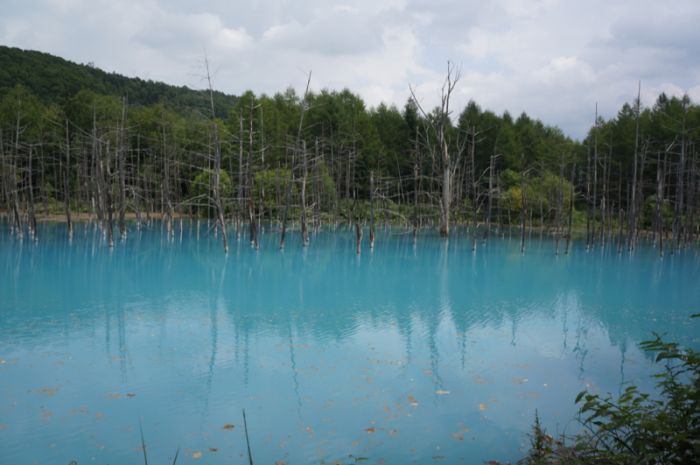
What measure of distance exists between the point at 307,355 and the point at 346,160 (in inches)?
1216

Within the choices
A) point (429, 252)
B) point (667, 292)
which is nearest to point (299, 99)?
point (429, 252)

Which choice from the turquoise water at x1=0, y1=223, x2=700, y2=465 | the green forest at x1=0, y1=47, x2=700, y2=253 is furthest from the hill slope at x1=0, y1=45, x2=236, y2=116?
the turquoise water at x1=0, y1=223, x2=700, y2=465

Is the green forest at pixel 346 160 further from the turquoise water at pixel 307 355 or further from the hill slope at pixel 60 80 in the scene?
the turquoise water at pixel 307 355

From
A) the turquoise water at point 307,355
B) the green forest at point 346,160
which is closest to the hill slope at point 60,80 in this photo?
the green forest at point 346,160

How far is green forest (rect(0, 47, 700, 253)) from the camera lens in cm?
3341

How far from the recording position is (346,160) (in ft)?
129

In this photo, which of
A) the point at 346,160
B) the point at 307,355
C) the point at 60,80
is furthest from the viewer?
the point at 60,80

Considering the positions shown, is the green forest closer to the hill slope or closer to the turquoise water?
the hill slope

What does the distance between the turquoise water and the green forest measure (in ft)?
40.2

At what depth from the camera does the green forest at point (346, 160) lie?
3341 centimetres

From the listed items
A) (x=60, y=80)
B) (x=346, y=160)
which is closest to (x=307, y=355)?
(x=346, y=160)

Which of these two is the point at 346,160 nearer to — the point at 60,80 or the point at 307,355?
the point at 307,355

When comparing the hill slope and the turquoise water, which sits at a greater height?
the hill slope

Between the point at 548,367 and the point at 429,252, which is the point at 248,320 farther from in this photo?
the point at 429,252
